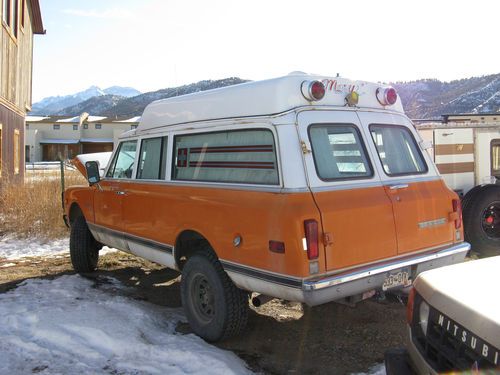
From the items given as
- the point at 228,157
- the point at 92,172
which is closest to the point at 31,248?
the point at 92,172

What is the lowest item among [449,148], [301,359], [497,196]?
[301,359]

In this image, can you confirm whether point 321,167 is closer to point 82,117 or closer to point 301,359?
point 301,359

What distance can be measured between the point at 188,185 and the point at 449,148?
16.2ft

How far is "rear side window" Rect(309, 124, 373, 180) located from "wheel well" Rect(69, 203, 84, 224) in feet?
13.9

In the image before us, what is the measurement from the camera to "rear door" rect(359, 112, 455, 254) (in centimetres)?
398

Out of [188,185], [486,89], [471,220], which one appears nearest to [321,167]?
[188,185]

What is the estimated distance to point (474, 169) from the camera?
7.69 metres

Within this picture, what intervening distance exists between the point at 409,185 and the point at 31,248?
689 cm

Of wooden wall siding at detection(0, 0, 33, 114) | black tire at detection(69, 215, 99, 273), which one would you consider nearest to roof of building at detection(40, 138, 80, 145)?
wooden wall siding at detection(0, 0, 33, 114)

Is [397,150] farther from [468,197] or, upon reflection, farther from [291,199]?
[468,197]

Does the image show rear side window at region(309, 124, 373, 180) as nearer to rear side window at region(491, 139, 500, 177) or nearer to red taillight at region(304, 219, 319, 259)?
red taillight at region(304, 219, 319, 259)

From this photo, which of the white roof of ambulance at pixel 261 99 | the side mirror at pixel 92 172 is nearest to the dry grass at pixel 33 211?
the side mirror at pixel 92 172

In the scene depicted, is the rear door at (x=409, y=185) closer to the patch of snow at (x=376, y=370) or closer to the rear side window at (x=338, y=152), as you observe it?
the rear side window at (x=338, y=152)

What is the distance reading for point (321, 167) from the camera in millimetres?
3801
